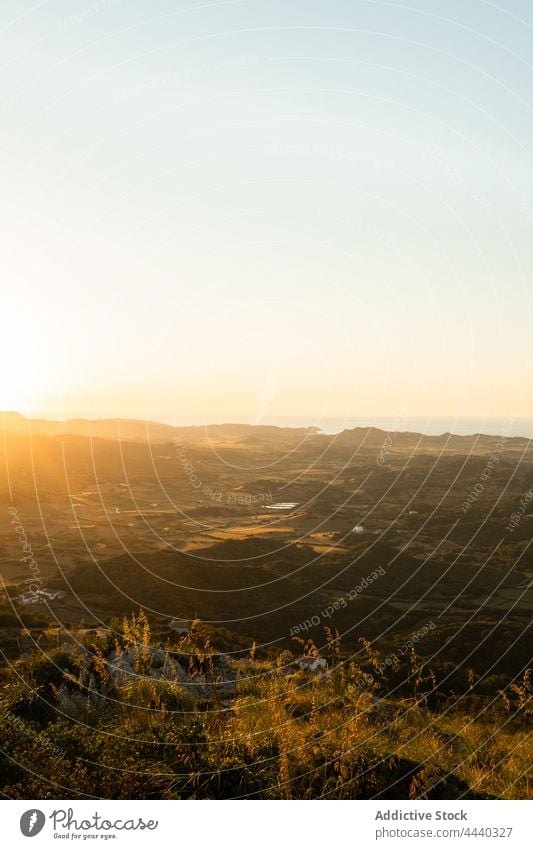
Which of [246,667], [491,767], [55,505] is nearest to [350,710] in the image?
[491,767]

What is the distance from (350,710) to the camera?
41.3 ft

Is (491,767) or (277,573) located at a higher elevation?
(491,767)

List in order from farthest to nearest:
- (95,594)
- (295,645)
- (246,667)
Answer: (95,594), (295,645), (246,667)

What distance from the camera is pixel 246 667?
17312 millimetres

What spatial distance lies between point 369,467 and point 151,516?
231ft

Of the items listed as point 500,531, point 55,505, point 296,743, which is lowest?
point 55,505

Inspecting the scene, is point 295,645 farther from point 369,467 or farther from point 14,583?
point 369,467

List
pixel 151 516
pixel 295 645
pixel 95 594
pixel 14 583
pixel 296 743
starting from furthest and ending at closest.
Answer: pixel 151 516 → pixel 14 583 → pixel 95 594 → pixel 295 645 → pixel 296 743

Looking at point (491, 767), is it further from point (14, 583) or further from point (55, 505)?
point (55, 505)
